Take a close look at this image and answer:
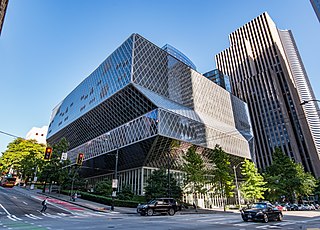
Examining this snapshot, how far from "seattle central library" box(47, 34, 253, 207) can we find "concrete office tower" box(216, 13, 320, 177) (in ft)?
185

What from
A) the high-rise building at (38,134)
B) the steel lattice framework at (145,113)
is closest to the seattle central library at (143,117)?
the steel lattice framework at (145,113)

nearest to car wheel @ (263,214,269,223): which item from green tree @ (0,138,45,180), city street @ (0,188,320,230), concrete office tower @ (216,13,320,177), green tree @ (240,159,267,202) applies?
city street @ (0,188,320,230)

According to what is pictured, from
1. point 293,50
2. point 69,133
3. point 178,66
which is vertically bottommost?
point 69,133

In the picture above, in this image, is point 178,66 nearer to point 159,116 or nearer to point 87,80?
point 159,116

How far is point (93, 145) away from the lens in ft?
189

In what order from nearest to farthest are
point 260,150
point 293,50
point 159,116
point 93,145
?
1. point 159,116
2. point 93,145
3. point 260,150
4. point 293,50

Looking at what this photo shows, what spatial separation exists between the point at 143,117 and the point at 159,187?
1420 centimetres

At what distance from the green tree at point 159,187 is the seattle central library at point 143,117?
5.11 metres

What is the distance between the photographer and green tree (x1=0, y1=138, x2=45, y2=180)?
66750mm

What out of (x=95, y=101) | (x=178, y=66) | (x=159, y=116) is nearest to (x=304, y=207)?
(x=159, y=116)

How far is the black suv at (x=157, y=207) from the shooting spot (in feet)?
77.5

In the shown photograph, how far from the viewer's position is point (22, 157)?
73.8 m

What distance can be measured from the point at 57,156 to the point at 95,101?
55.2 ft

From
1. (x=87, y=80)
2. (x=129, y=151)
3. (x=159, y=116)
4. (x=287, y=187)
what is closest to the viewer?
(x=159, y=116)
